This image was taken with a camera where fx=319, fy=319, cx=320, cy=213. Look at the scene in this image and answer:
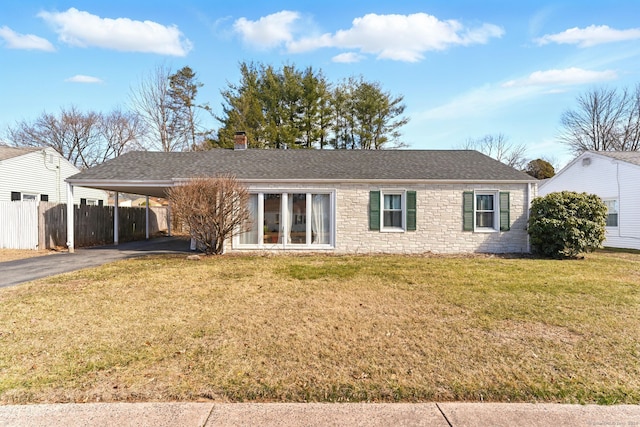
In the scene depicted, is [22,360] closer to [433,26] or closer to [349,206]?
[349,206]

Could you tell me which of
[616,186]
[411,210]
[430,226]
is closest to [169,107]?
[411,210]

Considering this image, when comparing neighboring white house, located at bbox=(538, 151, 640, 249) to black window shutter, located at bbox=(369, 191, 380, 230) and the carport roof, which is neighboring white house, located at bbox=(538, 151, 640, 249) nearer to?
the carport roof

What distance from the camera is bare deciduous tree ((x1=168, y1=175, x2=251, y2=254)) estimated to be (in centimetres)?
1023

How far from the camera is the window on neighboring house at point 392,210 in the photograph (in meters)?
11.7

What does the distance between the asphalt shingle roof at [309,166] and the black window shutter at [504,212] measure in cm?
66

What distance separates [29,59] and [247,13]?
39.7 ft

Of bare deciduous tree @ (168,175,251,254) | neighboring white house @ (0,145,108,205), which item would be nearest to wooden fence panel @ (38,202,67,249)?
neighboring white house @ (0,145,108,205)

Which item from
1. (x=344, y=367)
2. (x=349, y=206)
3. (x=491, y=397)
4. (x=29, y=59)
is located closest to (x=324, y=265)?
(x=349, y=206)

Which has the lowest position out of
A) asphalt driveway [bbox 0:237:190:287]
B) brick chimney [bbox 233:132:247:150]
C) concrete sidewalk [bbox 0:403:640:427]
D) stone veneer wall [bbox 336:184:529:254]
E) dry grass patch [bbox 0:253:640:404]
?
concrete sidewalk [bbox 0:403:640:427]

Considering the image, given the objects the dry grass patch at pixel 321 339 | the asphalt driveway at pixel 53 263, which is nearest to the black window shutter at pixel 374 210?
the dry grass patch at pixel 321 339

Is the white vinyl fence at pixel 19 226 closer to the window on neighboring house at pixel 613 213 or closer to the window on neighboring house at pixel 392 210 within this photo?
the window on neighboring house at pixel 392 210

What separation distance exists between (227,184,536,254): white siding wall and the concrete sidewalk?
9.11 m

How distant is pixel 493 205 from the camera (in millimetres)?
11945

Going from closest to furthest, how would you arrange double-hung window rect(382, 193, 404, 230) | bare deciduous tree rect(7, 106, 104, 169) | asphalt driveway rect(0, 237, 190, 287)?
1. asphalt driveway rect(0, 237, 190, 287)
2. double-hung window rect(382, 193, 404, 230)
3. bare deciduous tree rect(7, 106, 104, 169)
